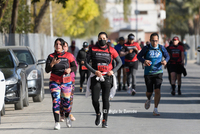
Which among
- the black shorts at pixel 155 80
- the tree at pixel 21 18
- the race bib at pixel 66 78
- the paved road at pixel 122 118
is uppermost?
the tree at pixel 21 18

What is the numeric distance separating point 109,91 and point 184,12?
6644 centimetres

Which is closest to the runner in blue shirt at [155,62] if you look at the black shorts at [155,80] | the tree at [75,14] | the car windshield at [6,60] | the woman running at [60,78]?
the black shorts at [155,80]

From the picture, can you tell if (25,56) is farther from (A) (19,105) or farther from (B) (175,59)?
(B) (175,59)

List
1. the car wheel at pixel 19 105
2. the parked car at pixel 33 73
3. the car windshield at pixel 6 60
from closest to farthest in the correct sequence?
the car wheel at pixel 19 105 < the car windshield at pixel 6 60 < the parked car at pixel 33 73

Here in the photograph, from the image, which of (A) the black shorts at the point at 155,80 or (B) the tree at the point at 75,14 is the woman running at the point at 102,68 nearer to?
(A) the black shorts at the point at 155,80

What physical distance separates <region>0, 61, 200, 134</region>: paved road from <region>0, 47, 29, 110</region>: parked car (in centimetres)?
31

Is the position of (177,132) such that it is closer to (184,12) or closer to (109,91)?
(109,91)

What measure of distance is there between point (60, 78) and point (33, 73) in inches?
189

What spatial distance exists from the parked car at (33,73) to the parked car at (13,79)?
0.66m

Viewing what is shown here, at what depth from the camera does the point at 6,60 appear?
12898 millimetres

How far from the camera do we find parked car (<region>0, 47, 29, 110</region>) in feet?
38.4

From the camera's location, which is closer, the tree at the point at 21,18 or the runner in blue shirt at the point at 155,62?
the runner in blue shirt at the point at 155,62

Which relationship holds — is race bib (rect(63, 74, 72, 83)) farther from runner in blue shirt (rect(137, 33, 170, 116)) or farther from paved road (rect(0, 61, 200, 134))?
runner in blue shirt (rect(137, 33, 170, 116))

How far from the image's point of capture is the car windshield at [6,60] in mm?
12688
